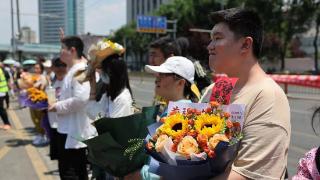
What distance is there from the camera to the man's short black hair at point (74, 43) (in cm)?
471

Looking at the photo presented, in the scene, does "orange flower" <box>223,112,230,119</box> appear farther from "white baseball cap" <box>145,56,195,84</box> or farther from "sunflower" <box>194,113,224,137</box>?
"white baseball cap" <box>145,56,195,84</box>

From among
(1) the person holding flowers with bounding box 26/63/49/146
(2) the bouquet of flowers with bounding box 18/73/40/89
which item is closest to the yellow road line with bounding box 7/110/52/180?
(1) the person holding flowers with bounding box 26/63/49/146

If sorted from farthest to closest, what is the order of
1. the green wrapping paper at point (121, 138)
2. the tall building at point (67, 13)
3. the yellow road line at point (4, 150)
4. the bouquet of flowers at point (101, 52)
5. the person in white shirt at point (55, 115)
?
the tall building at point (67, 13), the yellow road line at point (4, 150), the person in white shirt at point (55, 115), the bouquet of flowers at point (101, 52), the green wrapping paper at point (121, 138)

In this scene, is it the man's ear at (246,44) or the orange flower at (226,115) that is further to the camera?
the man's ear at (246,44)

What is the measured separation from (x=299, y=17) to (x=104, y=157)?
39.4m

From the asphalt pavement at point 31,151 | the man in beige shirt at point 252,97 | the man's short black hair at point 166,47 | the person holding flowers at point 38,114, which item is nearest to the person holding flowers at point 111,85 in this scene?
the man's short black hair at point 166,47

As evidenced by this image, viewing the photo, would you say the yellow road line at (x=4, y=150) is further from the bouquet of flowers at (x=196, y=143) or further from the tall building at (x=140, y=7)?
the tall building at (x=140, y=7)

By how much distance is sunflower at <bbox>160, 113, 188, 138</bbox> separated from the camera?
1813 mm

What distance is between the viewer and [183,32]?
174ft

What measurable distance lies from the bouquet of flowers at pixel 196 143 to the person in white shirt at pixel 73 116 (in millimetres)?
2769

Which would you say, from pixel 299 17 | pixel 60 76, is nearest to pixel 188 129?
pixel 60 76

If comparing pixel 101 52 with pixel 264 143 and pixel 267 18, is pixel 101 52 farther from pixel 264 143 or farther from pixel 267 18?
pixel 267 18

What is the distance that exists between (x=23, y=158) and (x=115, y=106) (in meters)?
4.48

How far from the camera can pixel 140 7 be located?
4673 inches
